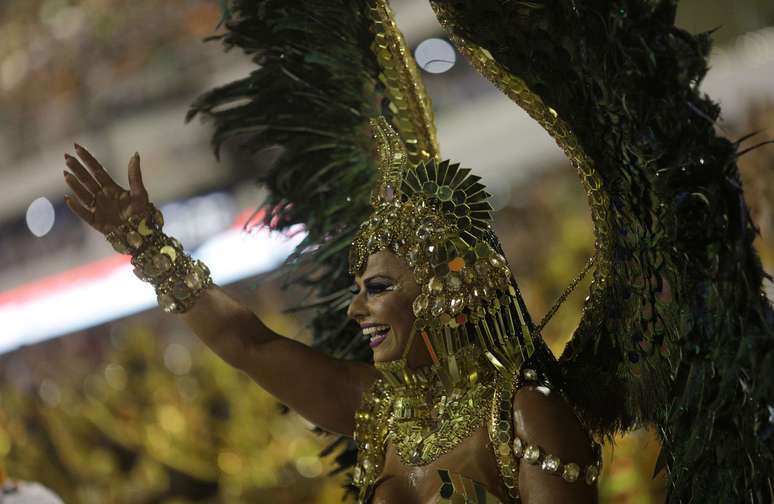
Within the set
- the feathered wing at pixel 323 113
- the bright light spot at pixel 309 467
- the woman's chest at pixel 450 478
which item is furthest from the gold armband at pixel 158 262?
the bright light spot at pixel 309 467

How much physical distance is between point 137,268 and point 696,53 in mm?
719

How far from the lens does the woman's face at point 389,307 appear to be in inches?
47.8

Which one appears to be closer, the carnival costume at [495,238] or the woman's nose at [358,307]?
the carnival costume at [495,238]

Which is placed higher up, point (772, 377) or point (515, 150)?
point (515, 150)

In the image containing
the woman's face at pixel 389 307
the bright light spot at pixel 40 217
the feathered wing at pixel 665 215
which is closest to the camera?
the feathered wing at pixel 665 215

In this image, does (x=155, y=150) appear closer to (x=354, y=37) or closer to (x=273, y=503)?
(x=273, y=503)

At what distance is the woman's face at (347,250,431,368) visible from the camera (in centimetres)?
121

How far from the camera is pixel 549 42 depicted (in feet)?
3.60

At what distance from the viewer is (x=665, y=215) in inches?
40.4

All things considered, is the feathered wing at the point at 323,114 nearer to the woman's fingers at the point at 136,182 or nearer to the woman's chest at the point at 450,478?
the woman's fingers at the point at 136,182

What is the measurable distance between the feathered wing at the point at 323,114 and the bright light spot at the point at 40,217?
5.30 meters

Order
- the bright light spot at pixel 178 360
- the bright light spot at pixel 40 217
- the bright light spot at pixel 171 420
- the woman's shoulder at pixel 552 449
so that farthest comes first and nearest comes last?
1. the bright light spot at pixel 40 217
2. the bright light spot at pixel 178 360
3. the bright light spot at pixel 171 420
4. the woman's shoulder at pixel 552 449

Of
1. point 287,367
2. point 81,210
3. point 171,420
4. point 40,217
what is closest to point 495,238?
point 287,367

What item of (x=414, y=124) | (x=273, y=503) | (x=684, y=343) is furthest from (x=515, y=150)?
(x=684, y=343)
